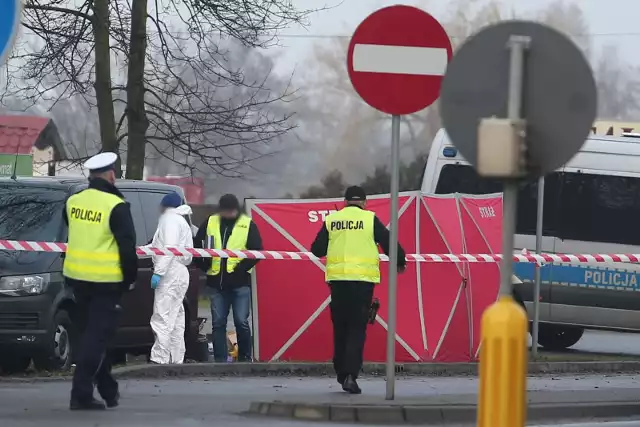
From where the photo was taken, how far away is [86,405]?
32.0 feet

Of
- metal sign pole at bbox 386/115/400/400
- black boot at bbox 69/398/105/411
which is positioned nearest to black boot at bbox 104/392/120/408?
black boot at bbox 69/398/105/411

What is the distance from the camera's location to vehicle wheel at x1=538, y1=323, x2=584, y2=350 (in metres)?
19.0

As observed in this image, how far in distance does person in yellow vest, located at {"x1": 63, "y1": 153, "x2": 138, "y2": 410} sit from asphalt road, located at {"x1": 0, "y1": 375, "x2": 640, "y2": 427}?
38 cm

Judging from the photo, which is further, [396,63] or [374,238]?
[374,238]

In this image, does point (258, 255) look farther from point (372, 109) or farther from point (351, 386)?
point (372, 109)

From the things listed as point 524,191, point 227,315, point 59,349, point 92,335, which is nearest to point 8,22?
point 92,335

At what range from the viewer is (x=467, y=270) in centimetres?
1497

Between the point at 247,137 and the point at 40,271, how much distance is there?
449 inches

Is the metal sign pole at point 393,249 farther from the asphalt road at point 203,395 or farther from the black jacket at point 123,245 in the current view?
the black jacket at point 123,245

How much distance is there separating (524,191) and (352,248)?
7.89m

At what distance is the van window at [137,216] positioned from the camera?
14311mm

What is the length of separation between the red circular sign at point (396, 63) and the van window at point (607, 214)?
8.92 meters

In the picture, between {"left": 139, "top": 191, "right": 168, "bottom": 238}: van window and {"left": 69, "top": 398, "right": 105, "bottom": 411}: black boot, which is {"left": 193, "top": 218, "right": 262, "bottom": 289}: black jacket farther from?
{"left": 69, "top": 398, "right": 105, "bottom": 411}: black boot

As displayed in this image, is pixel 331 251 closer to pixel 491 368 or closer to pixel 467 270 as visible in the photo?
pixel 467 270
